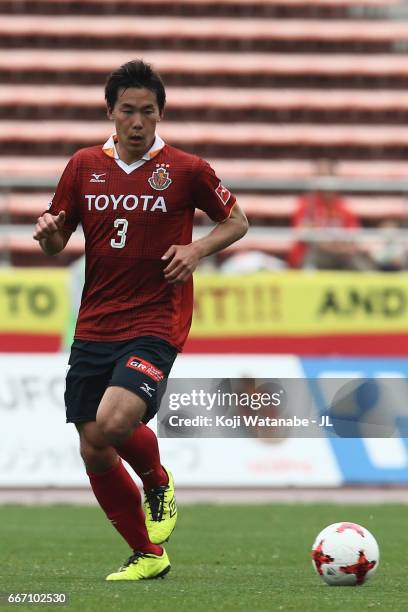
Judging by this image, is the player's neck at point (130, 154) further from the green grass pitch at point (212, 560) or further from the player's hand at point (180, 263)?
the green grass pitch at point (212, 560)

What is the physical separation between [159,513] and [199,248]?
3.71ft

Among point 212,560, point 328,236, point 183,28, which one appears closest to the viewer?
point 212,560

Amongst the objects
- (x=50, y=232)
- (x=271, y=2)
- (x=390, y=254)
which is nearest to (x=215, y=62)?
(x=271, y=2)

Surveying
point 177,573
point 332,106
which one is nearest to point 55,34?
point 332,106

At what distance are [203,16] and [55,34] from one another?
1.87 meters

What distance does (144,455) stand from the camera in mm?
6066

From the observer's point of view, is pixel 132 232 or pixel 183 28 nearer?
pixel 132 232

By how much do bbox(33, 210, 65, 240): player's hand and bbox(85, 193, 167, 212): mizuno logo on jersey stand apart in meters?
0.17

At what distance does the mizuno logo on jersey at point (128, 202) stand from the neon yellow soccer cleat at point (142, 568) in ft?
4.82

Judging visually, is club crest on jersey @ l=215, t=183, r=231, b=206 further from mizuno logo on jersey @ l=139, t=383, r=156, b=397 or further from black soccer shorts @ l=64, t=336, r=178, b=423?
mizuno logo on jersey @ l=139, t=383, r=156, b=397

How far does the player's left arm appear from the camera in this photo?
5.86m

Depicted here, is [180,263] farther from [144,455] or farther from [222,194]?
[144,455]

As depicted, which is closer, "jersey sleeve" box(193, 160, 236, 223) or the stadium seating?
"jersey sleeve" box(193, 160, 236, 223)

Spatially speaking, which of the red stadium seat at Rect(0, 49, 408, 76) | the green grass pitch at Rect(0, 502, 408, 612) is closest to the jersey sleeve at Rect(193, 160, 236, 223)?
the green grass pitch at Rect(0, 502, 408, 612)
